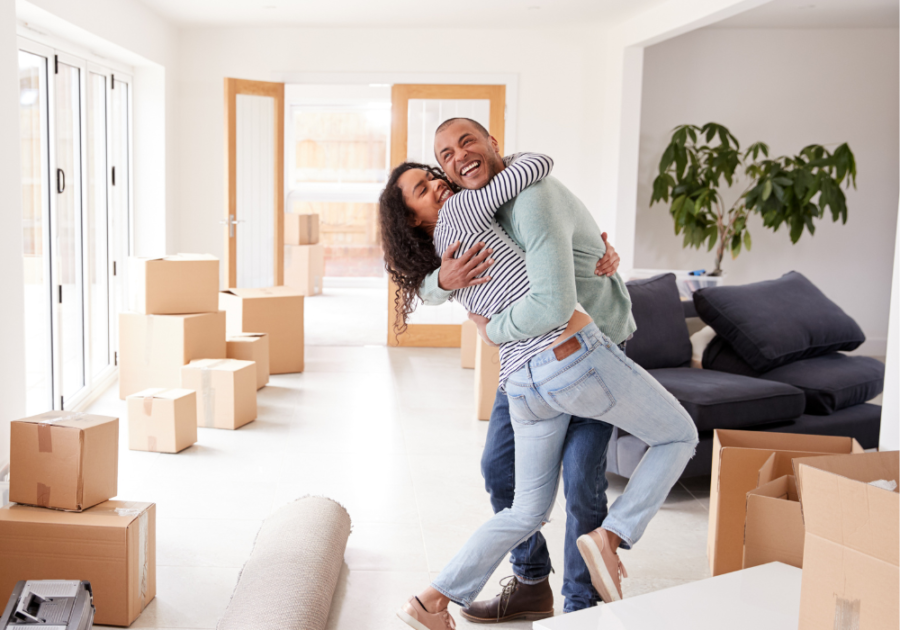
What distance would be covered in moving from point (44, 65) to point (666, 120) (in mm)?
4703

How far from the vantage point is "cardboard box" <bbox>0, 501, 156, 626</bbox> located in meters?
2.11

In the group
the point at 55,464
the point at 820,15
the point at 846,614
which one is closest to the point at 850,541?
the point at 846,614

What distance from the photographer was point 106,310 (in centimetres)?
513

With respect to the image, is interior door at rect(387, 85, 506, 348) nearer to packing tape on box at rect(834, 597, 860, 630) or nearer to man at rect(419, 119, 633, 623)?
man at rect(419, 119, 633, 623)

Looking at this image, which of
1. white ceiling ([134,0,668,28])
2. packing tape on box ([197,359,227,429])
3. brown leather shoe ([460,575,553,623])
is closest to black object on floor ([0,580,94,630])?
brown leather shoe ([460,575,553,623])

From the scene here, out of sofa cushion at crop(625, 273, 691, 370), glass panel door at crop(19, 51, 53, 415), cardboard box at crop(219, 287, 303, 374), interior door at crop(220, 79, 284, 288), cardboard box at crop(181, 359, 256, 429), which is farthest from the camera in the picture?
interior door at crop(220, 79, 284, 288)

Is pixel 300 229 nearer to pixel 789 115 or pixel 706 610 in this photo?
pixel 789 115

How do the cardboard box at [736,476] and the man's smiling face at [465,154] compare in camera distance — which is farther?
the cardboard box at [736,476]

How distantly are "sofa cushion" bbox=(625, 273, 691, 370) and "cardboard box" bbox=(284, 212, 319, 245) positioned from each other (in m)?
6.58

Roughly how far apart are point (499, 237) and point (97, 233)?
13.3ft

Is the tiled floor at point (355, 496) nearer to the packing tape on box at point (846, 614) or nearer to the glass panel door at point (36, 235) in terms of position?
the glass panel door at point (36, 235)

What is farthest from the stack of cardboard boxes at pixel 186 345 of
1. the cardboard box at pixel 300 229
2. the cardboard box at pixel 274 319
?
the cardboard box at pixel 300 229

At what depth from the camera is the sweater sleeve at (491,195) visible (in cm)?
158

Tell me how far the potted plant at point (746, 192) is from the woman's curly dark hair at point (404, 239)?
4.52 metres
